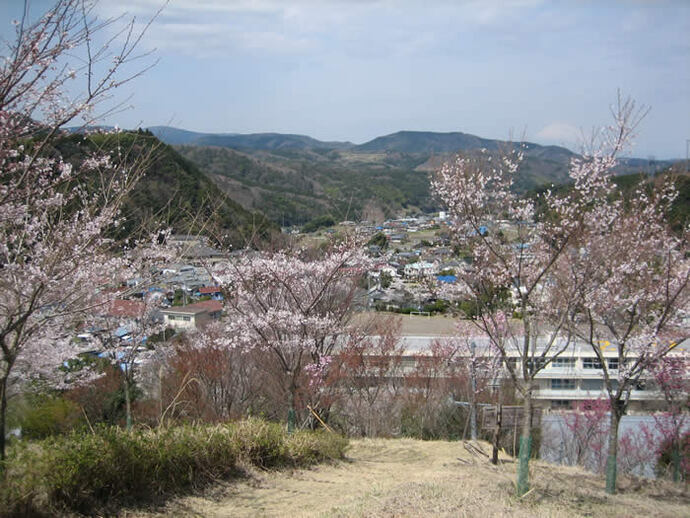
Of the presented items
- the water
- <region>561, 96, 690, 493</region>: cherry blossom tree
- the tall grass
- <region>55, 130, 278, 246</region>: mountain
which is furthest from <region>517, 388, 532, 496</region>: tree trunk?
the water

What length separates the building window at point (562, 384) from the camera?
19.6 m

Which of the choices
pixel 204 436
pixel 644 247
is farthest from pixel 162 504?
pixel 644 247

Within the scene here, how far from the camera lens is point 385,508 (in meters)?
4.93

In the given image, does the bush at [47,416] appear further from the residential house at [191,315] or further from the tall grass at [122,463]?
the residential house at [191,315]

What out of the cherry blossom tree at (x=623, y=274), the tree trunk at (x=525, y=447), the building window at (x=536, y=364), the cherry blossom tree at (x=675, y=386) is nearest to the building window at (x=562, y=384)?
the cherry blossom tree at (x=675, y=386)

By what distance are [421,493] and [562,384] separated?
16.1 metres

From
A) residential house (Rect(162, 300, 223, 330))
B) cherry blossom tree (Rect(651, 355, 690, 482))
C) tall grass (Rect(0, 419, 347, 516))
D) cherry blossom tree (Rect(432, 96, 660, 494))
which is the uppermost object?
cherry blossom tree (Rect(432, 96, 660, 494))

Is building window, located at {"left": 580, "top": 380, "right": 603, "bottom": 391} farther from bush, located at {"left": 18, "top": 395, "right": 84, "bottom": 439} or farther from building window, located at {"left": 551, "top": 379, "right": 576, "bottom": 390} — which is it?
bush, located at {"left": 18, "top": 395, "right": 84, "bottom": 439}

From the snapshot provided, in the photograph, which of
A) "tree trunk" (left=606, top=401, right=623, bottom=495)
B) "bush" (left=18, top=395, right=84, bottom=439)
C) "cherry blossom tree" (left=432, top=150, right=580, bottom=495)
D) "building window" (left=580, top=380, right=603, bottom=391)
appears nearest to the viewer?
"cherry blossom tree" (left=432, top=150, right=580, bottom=495)

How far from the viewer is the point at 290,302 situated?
950cm

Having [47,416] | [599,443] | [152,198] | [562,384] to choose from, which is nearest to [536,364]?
[152,198]

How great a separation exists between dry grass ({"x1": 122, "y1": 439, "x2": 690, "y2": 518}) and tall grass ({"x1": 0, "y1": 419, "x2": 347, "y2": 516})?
237 mm

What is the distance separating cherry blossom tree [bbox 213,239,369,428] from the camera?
852 centimetres

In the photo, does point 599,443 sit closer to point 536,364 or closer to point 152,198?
point 536,364
